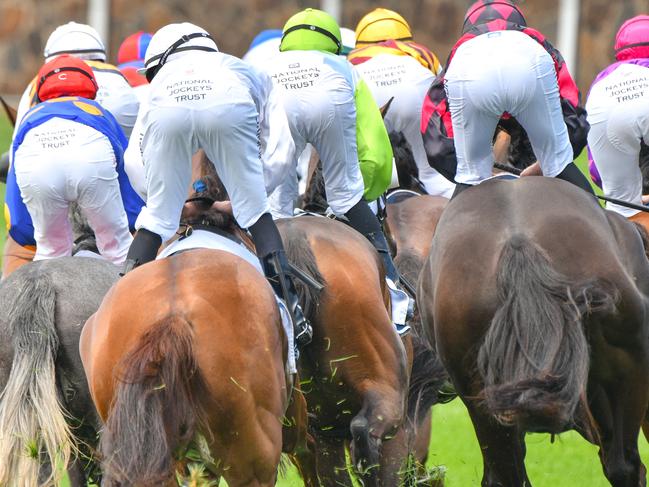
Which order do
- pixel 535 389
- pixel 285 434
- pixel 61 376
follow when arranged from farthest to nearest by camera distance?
pixel 61 376, pixel 285 434, pixel 535 389

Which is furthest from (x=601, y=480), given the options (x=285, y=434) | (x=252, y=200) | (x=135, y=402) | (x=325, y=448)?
(x=135, y=402)

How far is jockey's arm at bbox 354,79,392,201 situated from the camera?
24.4 ft

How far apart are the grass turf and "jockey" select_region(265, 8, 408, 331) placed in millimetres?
1754

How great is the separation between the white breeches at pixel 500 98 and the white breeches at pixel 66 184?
1.94m

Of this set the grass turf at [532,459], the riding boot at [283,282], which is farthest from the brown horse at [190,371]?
the grass turf at [532,459]

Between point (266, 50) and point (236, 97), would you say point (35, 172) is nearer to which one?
point (236, 97)

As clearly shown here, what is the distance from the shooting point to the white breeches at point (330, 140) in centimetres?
716

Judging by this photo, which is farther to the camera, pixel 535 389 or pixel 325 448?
pixel 325 448

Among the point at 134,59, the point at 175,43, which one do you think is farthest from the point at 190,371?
the point at 134,59

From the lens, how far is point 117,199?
24.7 ft

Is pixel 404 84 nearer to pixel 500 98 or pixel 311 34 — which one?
pixel 311 34

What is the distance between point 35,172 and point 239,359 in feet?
8.13

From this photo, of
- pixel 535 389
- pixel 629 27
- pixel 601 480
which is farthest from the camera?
pixel 601 480

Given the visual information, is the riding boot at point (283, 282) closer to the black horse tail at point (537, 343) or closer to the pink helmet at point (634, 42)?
the black horse tail at point (537, 343)
